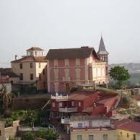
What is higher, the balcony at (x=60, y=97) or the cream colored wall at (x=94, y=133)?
the balcony at (x=60, y=97)

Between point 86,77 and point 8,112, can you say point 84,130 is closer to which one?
point 8,112

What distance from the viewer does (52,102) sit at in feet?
208

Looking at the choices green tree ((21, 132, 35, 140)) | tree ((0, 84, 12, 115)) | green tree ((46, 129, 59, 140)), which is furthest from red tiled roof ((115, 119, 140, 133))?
tree ((0, 84, 12, 115))

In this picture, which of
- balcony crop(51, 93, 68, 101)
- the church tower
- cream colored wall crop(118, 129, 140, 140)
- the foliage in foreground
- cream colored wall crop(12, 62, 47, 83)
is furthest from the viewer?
the church tower

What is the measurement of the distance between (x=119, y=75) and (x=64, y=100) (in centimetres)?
1250

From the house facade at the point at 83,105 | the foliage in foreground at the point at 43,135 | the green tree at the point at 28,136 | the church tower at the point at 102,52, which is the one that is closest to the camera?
the foliage in foreground at the point at 43,135

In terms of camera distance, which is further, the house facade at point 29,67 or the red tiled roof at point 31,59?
the red tiled roof at point 31,59

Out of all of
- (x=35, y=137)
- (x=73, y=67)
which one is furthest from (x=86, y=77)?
(x=35, y=137)

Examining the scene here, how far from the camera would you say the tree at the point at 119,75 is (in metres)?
72.2

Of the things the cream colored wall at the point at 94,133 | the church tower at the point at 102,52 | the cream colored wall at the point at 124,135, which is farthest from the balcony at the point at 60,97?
the church tower at the point at 102,52

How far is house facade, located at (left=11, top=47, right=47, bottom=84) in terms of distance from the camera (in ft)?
242

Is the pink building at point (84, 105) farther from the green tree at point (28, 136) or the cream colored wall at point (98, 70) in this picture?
the cream colored wall at point (98, 70)

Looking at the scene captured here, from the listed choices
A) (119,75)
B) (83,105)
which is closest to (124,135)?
(83,105)

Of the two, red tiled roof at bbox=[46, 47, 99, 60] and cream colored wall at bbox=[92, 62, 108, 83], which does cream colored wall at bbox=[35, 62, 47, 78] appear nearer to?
red tiled roof at bbox=[46, 47, 99, 60]
